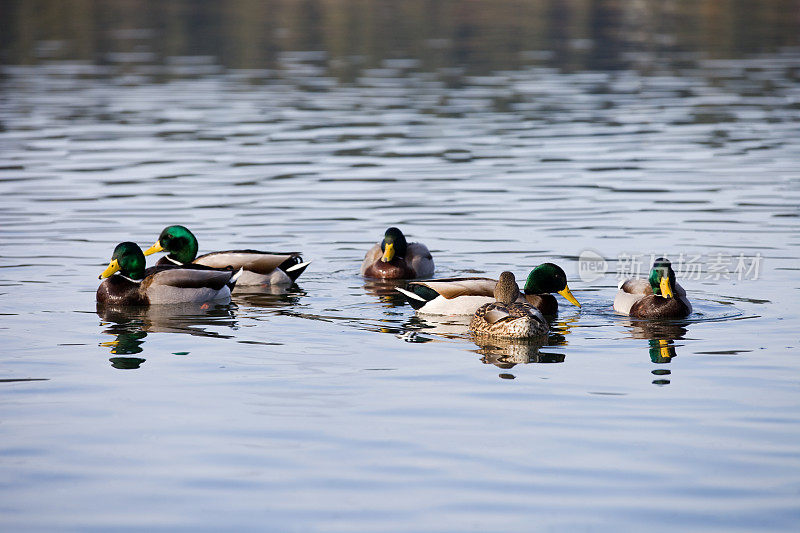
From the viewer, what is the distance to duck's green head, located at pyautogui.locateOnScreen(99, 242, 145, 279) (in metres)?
14.8

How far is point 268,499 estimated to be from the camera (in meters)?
8.08

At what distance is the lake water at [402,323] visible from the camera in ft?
27.0

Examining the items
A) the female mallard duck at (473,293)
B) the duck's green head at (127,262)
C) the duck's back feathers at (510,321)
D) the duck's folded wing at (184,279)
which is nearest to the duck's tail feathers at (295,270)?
the duck's folded wing at (184,279)

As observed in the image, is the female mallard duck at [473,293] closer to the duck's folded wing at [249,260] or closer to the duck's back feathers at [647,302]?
the duck's back feathers at [647,302]

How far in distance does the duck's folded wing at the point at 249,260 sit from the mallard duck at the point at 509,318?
132 inches

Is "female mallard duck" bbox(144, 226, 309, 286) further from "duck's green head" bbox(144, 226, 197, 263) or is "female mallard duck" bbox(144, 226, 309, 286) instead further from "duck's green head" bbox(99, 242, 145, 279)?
"duck's green head" bbox(99, 242, 145, 279)

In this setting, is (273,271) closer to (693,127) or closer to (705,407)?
(705,407)

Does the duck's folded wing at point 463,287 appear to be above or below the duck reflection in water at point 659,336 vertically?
above

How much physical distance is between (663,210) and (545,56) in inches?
1234

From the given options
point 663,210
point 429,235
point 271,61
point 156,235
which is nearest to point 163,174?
point 156,235

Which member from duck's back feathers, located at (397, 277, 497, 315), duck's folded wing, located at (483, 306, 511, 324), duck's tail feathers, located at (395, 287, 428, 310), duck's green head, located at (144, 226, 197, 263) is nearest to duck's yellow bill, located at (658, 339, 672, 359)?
duck's folded wing, located at (483, 306, 511, 324)

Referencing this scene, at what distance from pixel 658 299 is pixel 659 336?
0.82 m

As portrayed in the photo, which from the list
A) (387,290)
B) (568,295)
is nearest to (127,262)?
(387,290)

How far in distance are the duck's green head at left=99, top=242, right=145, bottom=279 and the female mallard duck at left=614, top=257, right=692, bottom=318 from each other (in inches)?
211
